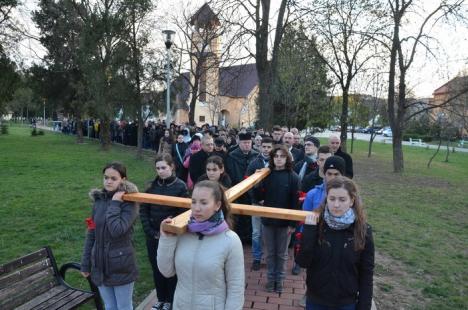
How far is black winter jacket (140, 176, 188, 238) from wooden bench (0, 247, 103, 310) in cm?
76

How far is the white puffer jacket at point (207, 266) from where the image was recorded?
8.48 ft

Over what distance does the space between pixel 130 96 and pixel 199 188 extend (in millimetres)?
17384

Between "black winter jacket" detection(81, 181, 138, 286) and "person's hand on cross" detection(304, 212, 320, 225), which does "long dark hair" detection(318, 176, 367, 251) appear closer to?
"person's hand on cross" detection(304, 212, 320, 225)

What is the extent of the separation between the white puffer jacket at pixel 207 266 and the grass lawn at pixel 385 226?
2549mm

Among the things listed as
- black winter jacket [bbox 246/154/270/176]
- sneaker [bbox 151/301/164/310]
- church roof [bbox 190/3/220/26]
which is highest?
church roof [bbox 190/3/220/26]

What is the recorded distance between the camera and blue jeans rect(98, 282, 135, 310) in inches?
144

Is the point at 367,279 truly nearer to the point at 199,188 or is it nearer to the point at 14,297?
the point at 199,188

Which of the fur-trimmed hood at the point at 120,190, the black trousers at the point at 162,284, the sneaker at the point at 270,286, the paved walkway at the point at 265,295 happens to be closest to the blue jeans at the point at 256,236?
the paved walkway at the point at 265,295

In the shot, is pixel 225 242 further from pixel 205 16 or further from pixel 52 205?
pixel 205 16

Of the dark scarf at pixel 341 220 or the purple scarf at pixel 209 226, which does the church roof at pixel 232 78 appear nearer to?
the dark scarf at pixel 341 220

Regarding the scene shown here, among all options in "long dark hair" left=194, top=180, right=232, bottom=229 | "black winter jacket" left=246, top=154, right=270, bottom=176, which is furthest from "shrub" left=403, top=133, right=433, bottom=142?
"long dark hair" left=194, top=180, right=232, bottom=229

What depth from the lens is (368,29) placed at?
1850cm

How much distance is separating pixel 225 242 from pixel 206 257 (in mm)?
147

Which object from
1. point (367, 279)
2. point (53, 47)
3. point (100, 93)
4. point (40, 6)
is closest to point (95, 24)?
point (100, 93)
